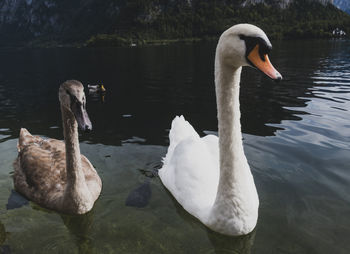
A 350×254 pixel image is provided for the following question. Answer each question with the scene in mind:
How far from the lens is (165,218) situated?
16.8 feet

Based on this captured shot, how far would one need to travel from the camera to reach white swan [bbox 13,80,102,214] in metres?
4.53

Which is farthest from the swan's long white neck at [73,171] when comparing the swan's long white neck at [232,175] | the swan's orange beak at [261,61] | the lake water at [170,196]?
the swan's orange beak at [261,61]

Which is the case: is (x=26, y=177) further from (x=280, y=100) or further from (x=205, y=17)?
(x=205, y=17)

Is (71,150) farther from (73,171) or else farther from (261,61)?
(261,61)

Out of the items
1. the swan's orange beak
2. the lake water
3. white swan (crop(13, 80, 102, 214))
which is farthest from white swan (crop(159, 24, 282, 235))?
white swan (crop(13, 80, 102, 214))

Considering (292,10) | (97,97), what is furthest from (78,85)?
(292,10)

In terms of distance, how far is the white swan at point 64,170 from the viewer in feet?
14.9

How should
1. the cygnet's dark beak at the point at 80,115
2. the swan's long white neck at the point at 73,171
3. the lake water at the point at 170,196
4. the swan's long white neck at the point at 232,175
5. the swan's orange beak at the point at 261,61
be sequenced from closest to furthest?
the swan's orange beak at the point at 261,61 < the swan's long white neck at the point at 232,175 < the cygnet's dark beak at the point at 80,115 < the lake water at the point at 170,196 < the swan's long white neck at the point at 73,171

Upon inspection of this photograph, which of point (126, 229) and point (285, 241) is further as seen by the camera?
point (126, 229)

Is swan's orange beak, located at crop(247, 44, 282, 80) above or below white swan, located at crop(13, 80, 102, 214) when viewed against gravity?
above

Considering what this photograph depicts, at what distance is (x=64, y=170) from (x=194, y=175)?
2510 mm

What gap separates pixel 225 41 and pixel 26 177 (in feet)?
15.1

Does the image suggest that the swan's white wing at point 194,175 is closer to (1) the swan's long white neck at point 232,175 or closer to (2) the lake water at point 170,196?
(2) the lake water at point 170,196

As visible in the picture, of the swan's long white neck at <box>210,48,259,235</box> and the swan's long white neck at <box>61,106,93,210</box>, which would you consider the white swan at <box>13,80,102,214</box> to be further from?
the swan's long white neck at <box>210,48,259,235</box>
